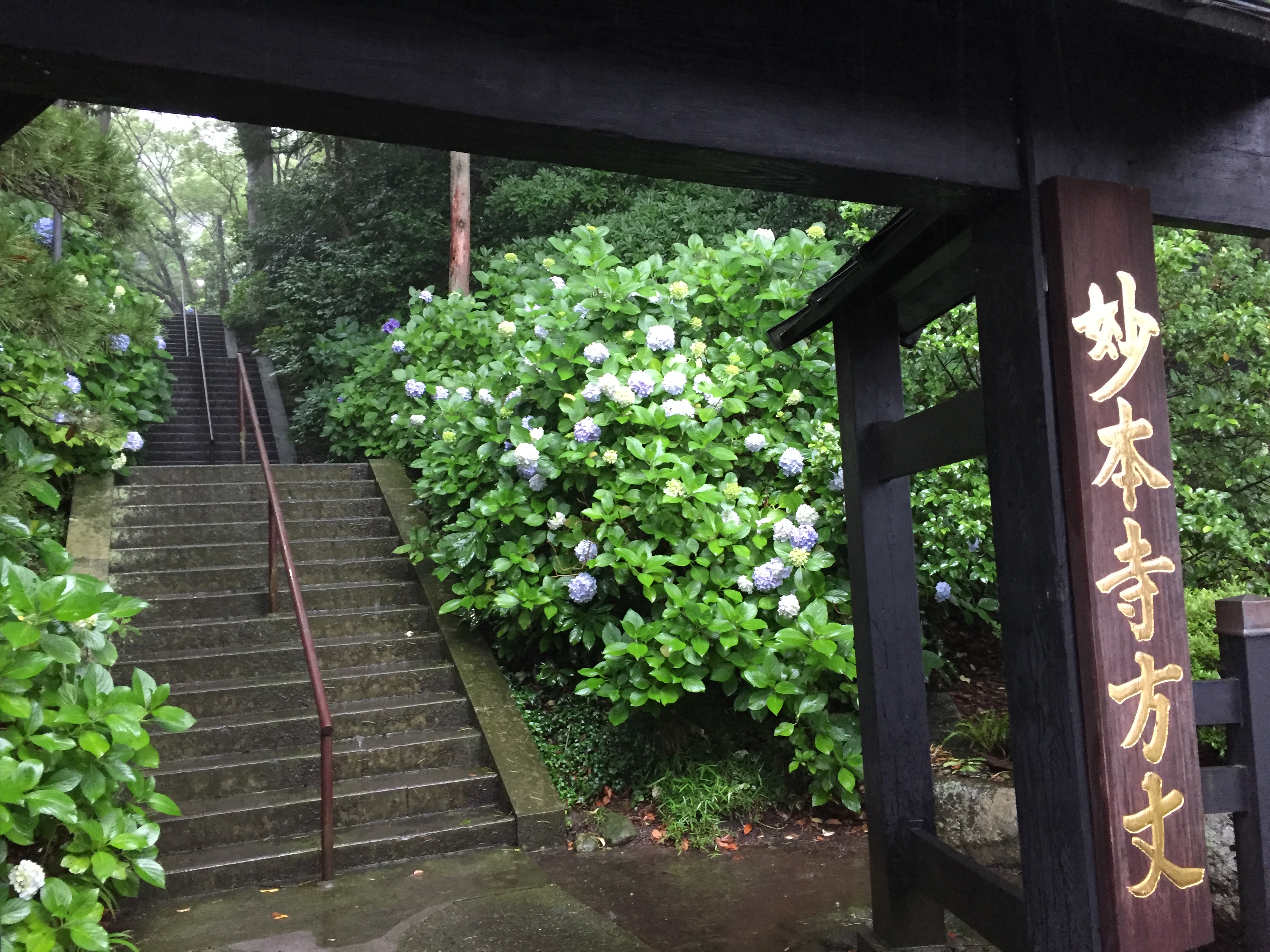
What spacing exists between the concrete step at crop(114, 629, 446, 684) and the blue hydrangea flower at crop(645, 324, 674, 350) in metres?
2.15

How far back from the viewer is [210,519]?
251 inches

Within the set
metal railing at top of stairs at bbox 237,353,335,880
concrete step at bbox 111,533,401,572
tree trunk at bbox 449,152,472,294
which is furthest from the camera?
tree trunk at bbox 449,152,472,294

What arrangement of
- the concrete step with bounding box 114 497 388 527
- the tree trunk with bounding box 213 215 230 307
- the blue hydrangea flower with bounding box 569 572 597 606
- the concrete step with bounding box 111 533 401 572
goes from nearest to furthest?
the blue hydrangea flower with bounding box 569 572 597 606 → the concrete step with bounding box 111 533 401 572 → the concrete step with bounding box 114 497 388 527 → the tree trunk with bounding box 213 215 230 307

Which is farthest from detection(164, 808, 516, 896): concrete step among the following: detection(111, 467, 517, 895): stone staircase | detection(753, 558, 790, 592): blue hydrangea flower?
Answer: detection(753, 558, 790, 592): blue hydrangea flower

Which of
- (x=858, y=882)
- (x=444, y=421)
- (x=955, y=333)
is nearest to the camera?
(x=858, y=882)

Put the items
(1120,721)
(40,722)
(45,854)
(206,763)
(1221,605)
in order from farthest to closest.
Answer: (206,763) < (45,854) < (40,722) < (1221,605) < (1120,721)

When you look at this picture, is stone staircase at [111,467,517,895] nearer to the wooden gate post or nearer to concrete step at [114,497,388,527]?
concrete step at [114,497,388,527]

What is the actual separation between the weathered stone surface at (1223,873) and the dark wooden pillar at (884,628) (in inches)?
32.8

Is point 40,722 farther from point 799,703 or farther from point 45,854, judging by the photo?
point 799,703

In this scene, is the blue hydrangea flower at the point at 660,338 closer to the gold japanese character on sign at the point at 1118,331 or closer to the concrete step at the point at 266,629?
the concrete step at the point at 266,629

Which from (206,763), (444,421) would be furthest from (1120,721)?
(444,421)

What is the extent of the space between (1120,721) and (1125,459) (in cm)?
58

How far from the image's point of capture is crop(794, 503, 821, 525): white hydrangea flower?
14.5ft

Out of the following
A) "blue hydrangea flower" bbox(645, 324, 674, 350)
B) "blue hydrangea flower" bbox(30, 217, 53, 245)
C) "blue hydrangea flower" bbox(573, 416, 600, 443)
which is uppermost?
"blue hydrangea flower" bbox(30, 217, 53, 245)
